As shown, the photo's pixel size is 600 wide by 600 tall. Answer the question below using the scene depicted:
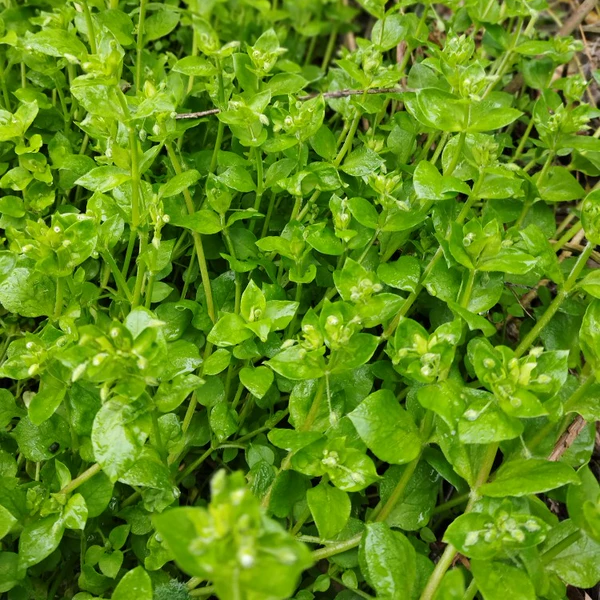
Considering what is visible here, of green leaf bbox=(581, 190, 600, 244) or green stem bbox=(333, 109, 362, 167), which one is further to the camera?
green stem bbox=(333, 109, 362, 167)

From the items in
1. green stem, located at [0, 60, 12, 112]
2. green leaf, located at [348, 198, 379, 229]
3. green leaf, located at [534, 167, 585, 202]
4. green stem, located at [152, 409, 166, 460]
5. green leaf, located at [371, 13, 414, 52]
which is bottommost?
green stem, located at [152, 409, 166, 460]

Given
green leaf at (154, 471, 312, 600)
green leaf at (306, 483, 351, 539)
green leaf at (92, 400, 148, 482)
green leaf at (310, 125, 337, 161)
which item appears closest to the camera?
green leaf at (154, 471, 312, 600)

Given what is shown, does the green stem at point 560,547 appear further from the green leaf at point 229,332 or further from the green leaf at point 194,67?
the green leaf at point 194,67

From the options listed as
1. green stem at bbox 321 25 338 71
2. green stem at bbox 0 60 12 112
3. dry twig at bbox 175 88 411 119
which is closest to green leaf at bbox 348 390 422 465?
dry twig at bbox 175 88 411 119

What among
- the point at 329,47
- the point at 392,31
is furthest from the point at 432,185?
the point at 329,47

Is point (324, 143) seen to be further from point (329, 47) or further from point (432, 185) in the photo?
point (329, 47)

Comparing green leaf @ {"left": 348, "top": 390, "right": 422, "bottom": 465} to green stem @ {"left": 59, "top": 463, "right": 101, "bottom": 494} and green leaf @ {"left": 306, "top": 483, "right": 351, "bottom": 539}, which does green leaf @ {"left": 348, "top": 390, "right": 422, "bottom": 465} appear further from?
green stem @ {"left": 59, "top": 463, "right": 101, "bottom": 494}

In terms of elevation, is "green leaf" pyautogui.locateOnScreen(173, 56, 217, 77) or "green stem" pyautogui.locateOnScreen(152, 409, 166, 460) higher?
"green leaf" pyautogui.locateOnScreen(173, 56, 217, 77)

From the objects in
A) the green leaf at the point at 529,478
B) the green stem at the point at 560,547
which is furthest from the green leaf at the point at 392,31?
the green stem at the point at 560,547
